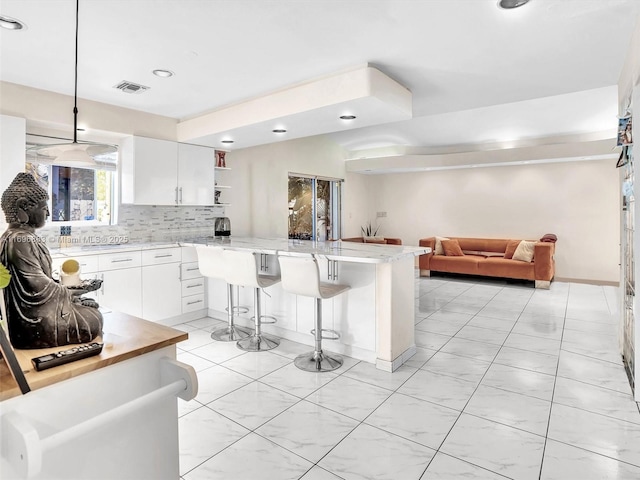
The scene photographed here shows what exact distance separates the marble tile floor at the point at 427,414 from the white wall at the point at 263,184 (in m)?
2.47

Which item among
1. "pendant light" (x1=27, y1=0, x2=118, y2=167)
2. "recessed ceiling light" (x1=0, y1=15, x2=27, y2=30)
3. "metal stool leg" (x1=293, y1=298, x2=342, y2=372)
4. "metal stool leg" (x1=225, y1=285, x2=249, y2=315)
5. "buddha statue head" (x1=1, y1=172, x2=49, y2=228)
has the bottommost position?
"metal stool leg" (x1=293, y1=298, x2=342, y2=372)

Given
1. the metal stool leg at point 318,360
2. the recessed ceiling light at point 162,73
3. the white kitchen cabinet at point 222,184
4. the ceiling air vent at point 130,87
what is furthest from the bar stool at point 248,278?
the white kitchen cabinet at point 222,184

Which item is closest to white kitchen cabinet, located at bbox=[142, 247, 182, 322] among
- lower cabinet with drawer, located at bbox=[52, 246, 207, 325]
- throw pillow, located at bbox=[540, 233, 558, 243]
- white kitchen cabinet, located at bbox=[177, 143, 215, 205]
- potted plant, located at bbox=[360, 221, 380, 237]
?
lower cabinet with drawer, located at bbox=[52, 246, 207, 325]

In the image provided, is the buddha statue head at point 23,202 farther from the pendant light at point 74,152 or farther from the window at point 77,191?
the window at point 77,191

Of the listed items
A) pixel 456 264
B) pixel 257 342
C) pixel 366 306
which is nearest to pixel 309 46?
pixel 366 306

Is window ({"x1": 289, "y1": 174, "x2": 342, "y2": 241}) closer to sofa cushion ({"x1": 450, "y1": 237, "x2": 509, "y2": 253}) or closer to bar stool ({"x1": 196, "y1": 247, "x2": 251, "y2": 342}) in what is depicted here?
sofa cushion ({"x1": 450, "y1": 237, "x2": 509, "y2": 253})

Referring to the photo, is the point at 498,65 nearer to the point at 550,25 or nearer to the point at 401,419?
the point at 550,25

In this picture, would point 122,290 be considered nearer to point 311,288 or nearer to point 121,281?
point 121,281

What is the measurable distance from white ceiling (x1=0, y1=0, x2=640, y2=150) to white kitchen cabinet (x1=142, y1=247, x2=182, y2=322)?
1.74 metres

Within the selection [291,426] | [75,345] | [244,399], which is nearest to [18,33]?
[75,345]

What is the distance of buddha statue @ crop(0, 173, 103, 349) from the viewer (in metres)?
1.06

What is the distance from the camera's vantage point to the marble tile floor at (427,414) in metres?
1.99

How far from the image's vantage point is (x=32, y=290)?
1063mm

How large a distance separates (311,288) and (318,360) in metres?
0.69
